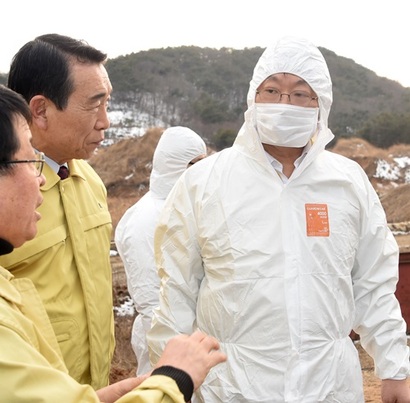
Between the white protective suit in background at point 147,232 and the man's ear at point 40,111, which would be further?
the white protective suit in background at point 147,232

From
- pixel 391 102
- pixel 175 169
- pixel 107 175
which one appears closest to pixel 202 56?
pixel 391 102

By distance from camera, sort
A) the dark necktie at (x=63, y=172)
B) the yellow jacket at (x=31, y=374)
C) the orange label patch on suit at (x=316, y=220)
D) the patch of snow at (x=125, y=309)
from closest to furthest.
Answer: the yellow jacket at (x=31, y=374)
the dark necktie at (x=63, y=172)
the orange label patch on suit at (x=316, y=220)
the patch of snow at (x=125, y=309)

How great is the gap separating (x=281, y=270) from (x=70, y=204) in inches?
35.2

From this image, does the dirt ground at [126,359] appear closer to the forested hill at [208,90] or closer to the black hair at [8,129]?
the black hair at [8,129]

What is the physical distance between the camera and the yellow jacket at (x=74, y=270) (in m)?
2.70

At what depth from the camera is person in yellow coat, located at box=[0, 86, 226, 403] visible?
5.19 feet

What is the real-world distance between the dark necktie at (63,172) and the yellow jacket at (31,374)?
1.09 meters

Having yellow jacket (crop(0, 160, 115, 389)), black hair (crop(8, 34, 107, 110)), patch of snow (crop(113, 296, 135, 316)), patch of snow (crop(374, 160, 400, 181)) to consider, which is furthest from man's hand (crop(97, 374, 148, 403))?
patch of snow (crop(374, 160, 400, 181))

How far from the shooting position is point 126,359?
9211 millimetres

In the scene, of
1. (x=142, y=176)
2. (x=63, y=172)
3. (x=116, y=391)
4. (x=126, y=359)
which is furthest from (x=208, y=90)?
(x=116, y=391)

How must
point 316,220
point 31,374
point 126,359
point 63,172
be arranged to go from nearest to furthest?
point 31,374, point 63,172, point 316,220, point 126,359

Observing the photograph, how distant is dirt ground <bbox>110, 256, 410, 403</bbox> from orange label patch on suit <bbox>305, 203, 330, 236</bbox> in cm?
427

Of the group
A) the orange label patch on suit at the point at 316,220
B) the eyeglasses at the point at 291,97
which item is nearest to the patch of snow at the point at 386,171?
the eyeglasses at the point at 291,97

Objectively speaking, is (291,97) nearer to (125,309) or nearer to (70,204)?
(70,204)
